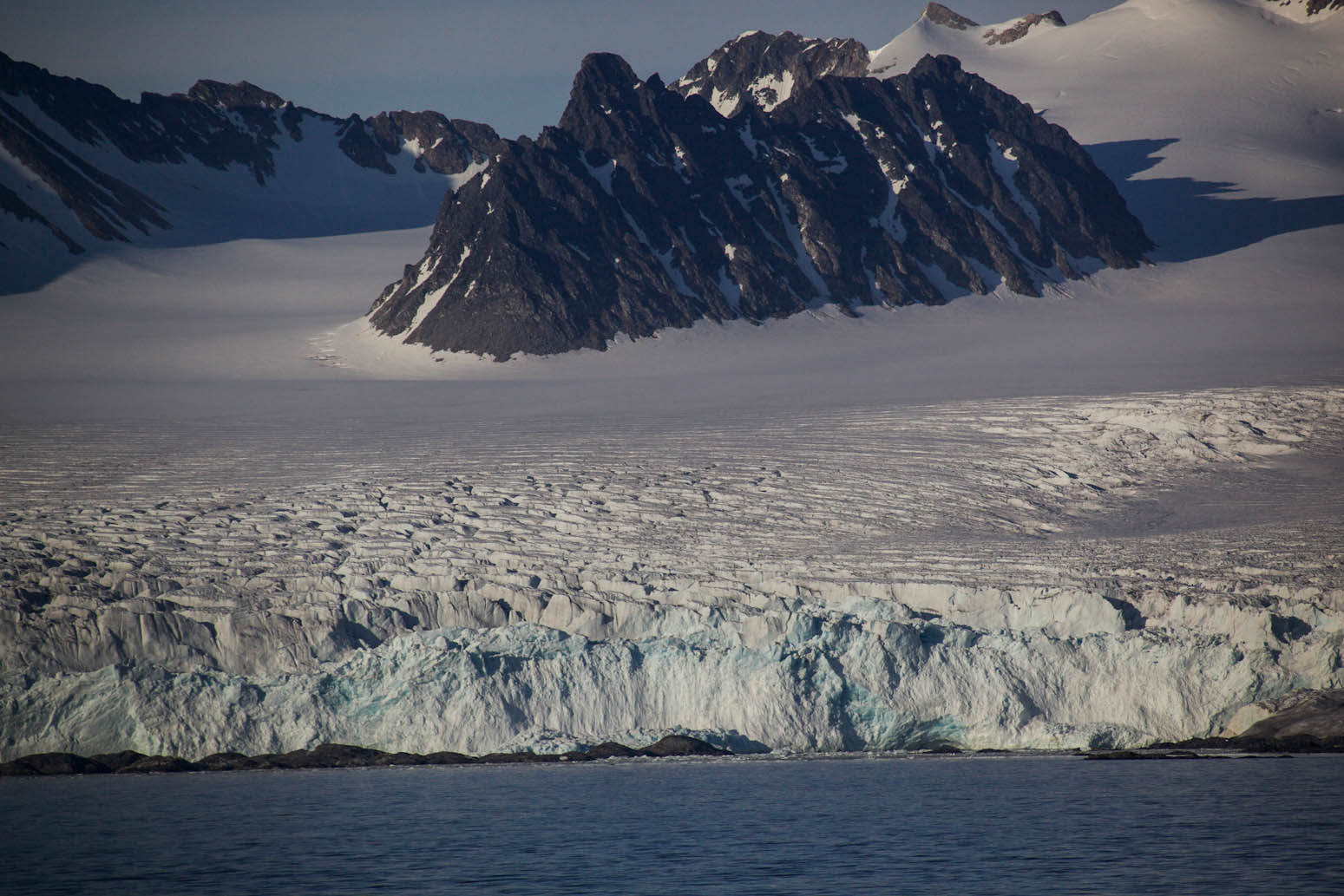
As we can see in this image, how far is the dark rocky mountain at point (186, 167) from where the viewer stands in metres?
143

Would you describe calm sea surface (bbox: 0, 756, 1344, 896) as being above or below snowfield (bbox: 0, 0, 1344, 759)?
below

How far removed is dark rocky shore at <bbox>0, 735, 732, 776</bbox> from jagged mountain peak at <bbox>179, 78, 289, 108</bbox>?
17138 centimetres

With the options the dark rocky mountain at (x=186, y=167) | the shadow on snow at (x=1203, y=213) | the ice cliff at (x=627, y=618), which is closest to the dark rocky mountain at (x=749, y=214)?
the shadow on snow at (x=1203, y=213)

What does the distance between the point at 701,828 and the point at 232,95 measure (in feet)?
609

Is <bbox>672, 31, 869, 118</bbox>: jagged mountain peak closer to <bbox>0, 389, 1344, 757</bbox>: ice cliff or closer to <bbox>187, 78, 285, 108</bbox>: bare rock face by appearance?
<bbox>187, 78, 285, 108</bbox>: bare rock face

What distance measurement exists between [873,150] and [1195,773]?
113 meters

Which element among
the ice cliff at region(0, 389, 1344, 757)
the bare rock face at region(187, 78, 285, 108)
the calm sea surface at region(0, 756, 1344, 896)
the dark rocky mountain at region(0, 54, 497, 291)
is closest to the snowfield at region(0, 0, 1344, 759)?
the ice cliff at region(0, 389, 1344, 757)

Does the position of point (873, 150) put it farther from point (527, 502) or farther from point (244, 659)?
point (244, 659)

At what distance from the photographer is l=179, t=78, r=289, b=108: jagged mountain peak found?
640ft

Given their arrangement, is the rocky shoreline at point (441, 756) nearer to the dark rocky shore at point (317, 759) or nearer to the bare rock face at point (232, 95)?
the dark rocky shore at point (317, 759)

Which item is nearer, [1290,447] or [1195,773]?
[1195,773]

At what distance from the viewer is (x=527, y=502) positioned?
47.0 meters

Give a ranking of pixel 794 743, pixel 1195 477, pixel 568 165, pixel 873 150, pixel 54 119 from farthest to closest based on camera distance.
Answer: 1. pixel 54 119
2. pixel 873 150
3. pixel 568 165
4. pixel 1195 477
5. pixel 794 743

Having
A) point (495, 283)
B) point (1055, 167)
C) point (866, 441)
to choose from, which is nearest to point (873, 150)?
point (1055, 167)
